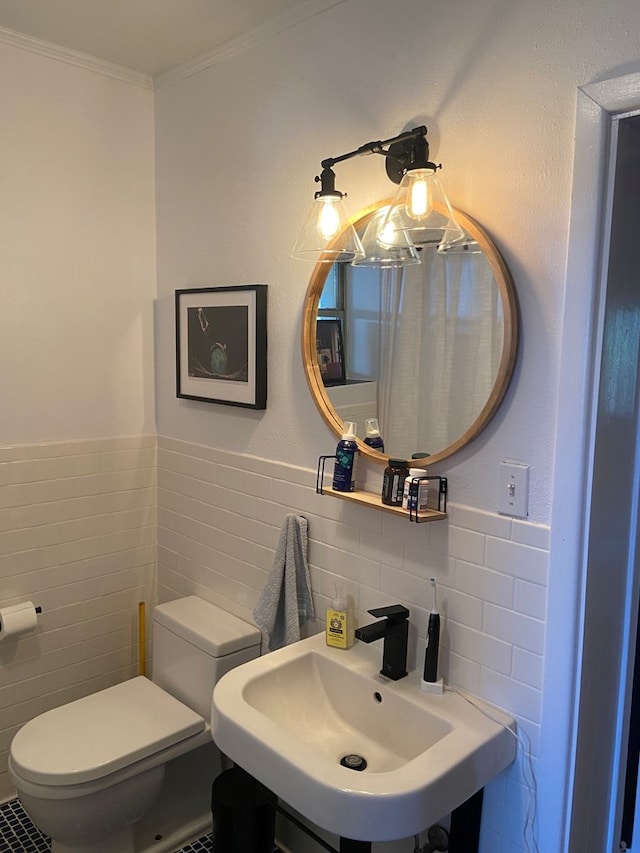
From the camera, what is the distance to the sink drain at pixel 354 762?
1.57 m

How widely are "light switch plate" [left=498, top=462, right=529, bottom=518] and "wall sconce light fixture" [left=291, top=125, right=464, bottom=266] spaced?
522 millimetres

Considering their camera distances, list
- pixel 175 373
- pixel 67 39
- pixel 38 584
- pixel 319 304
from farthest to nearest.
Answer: pixel 175 373
pixel 38 584
pixel 67 39
pixel 319 304

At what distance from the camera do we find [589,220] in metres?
1.29

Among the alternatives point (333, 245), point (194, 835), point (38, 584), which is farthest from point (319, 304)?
point (194, 835)

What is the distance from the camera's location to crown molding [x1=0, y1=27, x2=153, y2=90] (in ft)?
6.83

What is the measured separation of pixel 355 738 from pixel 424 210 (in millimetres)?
1282

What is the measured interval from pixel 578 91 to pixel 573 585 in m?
0.97

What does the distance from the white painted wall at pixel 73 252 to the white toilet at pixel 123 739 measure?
0.82 meters

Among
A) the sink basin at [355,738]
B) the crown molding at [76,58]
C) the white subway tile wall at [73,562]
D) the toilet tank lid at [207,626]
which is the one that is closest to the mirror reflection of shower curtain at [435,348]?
the sink basin at [355,738]

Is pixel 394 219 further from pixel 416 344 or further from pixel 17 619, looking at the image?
pixel 17 619

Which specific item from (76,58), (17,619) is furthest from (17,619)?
(76,58)

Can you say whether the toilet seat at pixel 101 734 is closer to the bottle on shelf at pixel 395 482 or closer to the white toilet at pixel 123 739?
the white toilet at pixel 123 739

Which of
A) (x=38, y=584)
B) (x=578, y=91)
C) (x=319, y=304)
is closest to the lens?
(x=578, y=91)

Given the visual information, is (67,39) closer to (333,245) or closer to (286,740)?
(333,245)
